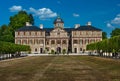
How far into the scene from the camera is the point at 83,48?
391ft

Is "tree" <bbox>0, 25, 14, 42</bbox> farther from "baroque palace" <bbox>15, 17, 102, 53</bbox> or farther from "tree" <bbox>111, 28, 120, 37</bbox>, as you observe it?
"tree" <bbox>111, 28, 120, 37</bbox>

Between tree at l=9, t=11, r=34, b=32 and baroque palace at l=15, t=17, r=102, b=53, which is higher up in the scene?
tree at l=9, t=11, r=34, b=32

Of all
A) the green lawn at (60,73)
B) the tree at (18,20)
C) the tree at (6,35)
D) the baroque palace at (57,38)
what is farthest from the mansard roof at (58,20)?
the green lawn at (60,73)

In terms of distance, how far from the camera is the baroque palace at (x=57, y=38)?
11856 cm

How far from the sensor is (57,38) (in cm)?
12088

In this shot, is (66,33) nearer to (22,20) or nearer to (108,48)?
(22,20)

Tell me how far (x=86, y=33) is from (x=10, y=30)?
30969 mm

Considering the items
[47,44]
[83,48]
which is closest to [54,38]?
[47,44]

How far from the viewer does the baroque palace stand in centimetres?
11856

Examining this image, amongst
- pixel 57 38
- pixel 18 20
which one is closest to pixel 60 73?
pixel 57 38

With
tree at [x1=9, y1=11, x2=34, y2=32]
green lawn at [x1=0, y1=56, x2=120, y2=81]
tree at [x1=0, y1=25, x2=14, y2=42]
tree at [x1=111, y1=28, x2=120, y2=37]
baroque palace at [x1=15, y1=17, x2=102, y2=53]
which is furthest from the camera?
tree at [x1=111, y1=28, x2=120, y2=37]

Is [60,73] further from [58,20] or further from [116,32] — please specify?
[116,32]

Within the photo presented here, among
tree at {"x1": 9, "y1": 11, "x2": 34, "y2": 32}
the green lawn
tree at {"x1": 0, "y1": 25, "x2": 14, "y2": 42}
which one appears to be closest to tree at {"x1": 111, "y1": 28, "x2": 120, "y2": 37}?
tree at {"x1": 9, "y1": 11, "x2": 34, "y2": 32}

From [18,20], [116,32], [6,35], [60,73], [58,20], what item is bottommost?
[60,73]
